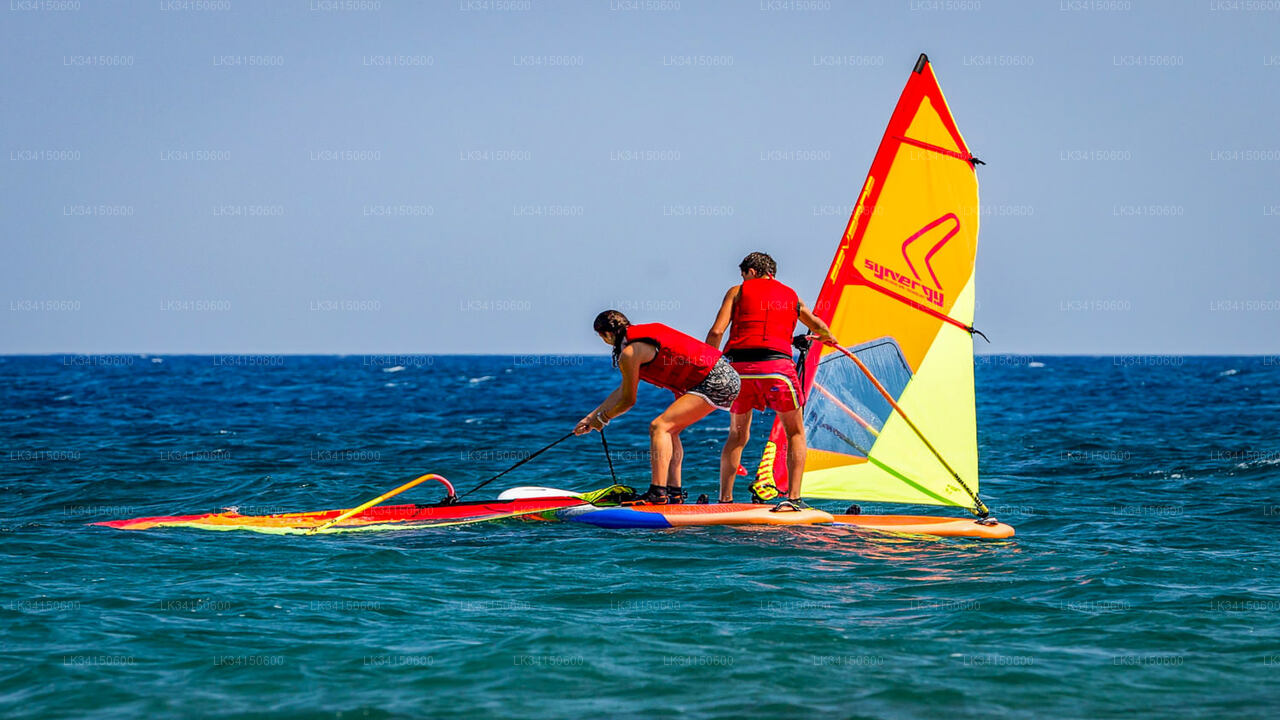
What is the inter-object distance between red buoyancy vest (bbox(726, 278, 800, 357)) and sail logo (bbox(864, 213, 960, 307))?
1104 mm

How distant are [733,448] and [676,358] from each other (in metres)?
1.02

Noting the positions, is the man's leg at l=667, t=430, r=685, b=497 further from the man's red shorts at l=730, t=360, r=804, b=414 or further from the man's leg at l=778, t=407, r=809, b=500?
the man's leg at l=778, t=407, r=809, b=500

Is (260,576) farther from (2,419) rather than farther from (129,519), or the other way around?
(2,419)

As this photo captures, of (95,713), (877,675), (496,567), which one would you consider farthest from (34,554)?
(877,675)

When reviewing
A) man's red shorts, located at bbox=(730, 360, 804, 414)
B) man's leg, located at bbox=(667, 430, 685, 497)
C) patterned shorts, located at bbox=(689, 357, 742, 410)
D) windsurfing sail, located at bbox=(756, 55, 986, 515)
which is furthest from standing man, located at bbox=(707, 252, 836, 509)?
windsurfing sail, located at bbox=(756, 55, 986, 515)

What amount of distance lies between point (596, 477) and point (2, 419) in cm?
1693

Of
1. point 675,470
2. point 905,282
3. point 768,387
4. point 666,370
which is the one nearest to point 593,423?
point 666,370

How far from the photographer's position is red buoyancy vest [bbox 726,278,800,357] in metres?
9.52

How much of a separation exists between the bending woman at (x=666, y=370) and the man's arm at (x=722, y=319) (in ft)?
0.73

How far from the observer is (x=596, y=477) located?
14547 millimetres

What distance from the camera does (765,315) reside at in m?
9.54

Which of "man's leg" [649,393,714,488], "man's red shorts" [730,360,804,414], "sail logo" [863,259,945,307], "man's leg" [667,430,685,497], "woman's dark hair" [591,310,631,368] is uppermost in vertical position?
"sail logo" [863,259,945,307]

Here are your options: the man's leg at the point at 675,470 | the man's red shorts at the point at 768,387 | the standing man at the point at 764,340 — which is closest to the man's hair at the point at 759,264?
the standing man at the point at 764,340

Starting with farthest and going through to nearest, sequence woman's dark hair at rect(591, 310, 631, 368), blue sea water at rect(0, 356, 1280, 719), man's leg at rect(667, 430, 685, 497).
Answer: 1. man's leg at rect(667, 430, 685, 497)
2. woman's dark hair at rect(591, 310, 631, 368)
3. blue sea water at rect(0, 356, 1280, 719)
